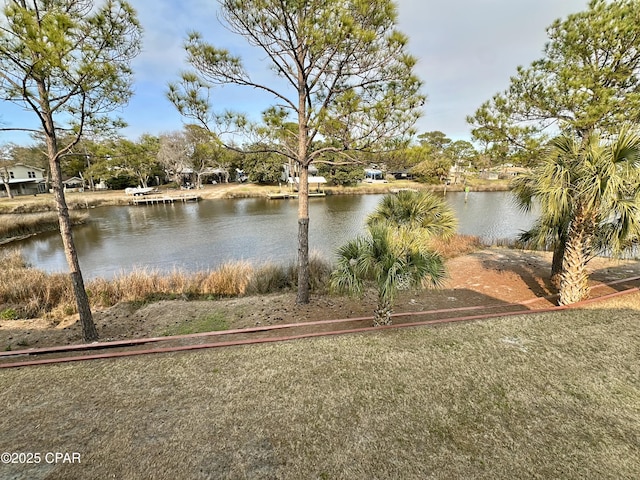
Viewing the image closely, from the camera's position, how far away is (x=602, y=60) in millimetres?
5434

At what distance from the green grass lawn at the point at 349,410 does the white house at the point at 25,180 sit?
151 ft

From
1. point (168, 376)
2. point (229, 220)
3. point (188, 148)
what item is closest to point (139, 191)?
point (188, 148)

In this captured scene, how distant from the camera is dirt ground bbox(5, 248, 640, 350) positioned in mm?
5051

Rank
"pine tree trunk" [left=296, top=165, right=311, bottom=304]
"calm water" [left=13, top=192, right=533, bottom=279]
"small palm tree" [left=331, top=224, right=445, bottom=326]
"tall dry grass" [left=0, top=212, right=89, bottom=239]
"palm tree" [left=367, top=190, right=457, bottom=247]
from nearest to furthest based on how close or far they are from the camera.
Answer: "small palm tree" [left=331, top=224, right=445, bottom=326] → "pine tree trunk" [left=296, top=165, right=311, bottom=304] → "palm tree" [left=367, top=190, right=457, bottom=247] → "calm water" [left=13, top=192, right=533, bottom=279] → "tall dry grass" [left=0, top=212, right=89, bottom=239]

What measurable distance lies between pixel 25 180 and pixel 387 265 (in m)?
49.0

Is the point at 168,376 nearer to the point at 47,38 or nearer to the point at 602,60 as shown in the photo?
the point at 47,38

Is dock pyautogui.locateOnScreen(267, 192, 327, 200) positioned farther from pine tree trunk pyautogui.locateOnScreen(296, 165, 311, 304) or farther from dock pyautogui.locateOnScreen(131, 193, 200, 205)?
pine tree trunk pyautogui.locateOnScreen(296, 165, 311, 304)

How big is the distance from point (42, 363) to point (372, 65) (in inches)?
236

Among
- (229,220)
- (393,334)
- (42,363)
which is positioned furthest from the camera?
(229,220)

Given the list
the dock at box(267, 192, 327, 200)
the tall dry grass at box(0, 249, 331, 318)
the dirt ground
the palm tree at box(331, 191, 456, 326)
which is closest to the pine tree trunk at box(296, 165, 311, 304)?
the dirt ground

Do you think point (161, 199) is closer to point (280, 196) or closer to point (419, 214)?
point (280, 196)

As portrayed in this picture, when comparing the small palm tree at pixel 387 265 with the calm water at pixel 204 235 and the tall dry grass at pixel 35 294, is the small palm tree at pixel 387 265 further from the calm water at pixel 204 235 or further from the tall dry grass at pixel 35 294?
the calm water at pixel 204 235

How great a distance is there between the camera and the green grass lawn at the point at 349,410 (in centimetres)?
188

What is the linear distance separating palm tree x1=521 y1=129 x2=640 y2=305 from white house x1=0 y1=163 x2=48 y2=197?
48.9 metres
